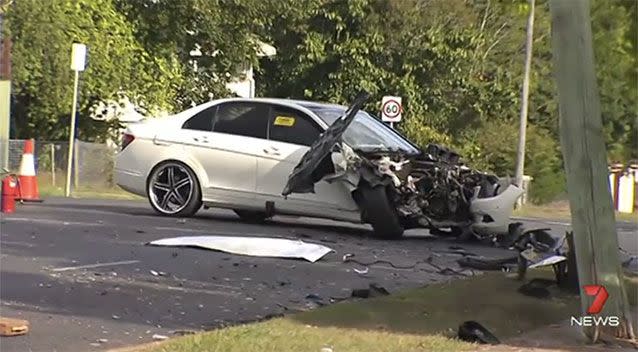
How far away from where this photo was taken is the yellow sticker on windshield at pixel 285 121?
41.5ft

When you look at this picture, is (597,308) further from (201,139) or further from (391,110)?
(391,110)

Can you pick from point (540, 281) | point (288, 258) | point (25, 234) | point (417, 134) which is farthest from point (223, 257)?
point (417, 134)

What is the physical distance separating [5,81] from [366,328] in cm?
296

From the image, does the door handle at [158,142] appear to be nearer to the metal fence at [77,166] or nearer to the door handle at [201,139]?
the door handle at [201,139]

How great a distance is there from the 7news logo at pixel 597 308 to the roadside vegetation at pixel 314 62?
19.6 metres

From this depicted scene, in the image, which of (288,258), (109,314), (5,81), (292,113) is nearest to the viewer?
(5,81)

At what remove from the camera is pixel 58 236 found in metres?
10.6

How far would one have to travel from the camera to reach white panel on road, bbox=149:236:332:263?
401 inches

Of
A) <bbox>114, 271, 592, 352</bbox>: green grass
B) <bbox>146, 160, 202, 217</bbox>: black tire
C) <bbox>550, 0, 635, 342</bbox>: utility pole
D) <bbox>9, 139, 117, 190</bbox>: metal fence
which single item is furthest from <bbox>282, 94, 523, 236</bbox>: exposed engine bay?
<bbox>9, 139, 117, 190</bbox>: metal fence

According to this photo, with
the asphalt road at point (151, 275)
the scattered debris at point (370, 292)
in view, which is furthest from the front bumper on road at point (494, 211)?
the scattered debris at point (370, 292)

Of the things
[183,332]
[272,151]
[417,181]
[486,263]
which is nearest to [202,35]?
[272,151]

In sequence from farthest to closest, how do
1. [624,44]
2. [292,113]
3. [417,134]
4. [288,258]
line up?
[417,134]
[292,113]
[288,258]
[624,44]

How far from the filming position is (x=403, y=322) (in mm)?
7891

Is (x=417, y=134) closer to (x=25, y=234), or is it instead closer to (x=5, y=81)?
(x=25, y=234)
